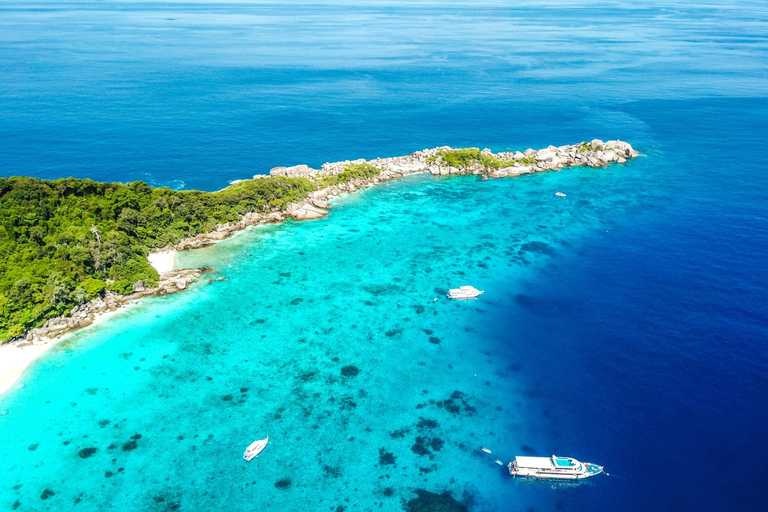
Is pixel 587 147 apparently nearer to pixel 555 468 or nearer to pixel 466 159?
pixel 466 159

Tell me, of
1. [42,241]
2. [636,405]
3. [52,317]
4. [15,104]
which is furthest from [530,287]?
[15,104]

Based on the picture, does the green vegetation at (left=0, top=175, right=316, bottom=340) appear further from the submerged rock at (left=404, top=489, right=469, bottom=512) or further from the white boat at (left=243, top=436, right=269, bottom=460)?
the submerged rock at (left=404, top=489, right=469, bottom=512)

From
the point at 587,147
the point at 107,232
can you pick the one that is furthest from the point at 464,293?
the point at 587,147

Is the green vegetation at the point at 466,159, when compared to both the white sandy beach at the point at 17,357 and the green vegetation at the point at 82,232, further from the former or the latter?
the white sandy beach at the point at 17,357

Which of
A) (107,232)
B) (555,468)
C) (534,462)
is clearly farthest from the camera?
(107,232)

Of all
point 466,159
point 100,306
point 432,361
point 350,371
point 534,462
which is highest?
point 466,159

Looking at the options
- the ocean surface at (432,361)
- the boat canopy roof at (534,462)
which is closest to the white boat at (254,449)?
the ocean surface at (432,361)
